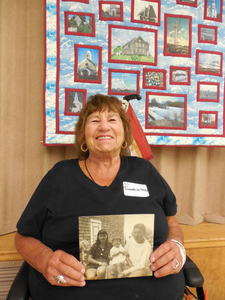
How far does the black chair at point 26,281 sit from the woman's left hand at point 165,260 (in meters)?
0.08

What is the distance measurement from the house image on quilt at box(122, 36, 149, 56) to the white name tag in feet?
3.47

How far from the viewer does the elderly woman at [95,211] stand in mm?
932

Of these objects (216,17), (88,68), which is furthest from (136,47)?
(216,17)

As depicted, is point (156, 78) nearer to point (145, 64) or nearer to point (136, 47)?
point (145, 64)

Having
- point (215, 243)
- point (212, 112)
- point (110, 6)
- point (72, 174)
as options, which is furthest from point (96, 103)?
point (215, 243)

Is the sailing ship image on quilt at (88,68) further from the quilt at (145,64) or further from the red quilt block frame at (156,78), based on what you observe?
the red quilt block frame at (156,78)

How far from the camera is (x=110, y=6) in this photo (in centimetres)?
170

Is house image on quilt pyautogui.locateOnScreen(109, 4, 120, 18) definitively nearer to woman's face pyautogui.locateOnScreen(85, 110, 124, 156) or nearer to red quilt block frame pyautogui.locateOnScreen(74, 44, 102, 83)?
red quilt block frame pyautogui.locateOnScreen(74, 44, 102, 83)

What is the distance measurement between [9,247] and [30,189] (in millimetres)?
415

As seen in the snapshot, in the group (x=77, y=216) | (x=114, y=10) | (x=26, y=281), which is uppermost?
(x=114, y=10)

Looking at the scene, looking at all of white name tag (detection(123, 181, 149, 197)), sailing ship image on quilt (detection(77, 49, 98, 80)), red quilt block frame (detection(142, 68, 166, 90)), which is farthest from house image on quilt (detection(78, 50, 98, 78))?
white name tag (detection(123, 181, 149, 197))

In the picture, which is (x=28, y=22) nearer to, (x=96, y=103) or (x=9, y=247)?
(x=96, y=103)

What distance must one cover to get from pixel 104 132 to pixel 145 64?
0.91 m

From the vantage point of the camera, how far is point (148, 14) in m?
1.77
